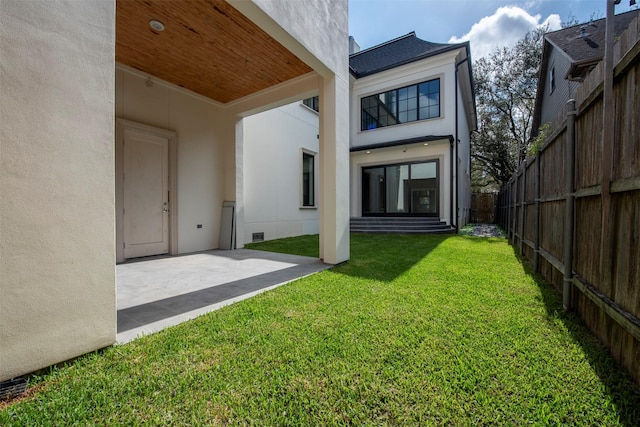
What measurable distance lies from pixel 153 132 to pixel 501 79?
21.5m

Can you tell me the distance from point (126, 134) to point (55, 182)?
4152 mm

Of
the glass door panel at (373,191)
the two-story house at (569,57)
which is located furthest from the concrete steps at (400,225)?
the two-story house at (569,57)

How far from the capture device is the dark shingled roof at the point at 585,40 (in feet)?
25.2

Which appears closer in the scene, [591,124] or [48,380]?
[48,380]

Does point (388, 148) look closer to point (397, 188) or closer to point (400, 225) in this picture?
point (397, 188)

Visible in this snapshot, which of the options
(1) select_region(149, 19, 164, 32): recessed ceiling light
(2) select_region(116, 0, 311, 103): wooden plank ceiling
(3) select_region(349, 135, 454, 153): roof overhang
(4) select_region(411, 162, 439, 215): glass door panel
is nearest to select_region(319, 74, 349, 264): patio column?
(2) select_region(116, 0, 311, 103): wooden plank ceiling

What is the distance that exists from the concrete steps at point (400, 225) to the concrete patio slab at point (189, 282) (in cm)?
521

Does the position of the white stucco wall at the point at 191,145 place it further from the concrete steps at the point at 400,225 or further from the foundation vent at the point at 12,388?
the concrete steps at the point at 400,225

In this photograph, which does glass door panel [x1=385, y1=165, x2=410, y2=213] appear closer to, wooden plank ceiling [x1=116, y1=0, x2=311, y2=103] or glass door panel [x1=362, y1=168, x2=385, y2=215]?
glass door panel [x1=362, y1=168, x2=385, y2=215]

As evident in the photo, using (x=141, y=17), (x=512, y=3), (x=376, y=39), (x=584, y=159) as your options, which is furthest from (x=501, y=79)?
(x=141, y=17)

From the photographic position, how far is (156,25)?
3697 mm

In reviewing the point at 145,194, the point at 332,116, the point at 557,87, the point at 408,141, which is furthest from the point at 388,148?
the point at 145,194

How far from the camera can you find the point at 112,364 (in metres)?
1.80

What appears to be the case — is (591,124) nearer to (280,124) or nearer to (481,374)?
(481,374)
